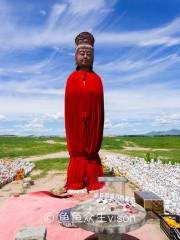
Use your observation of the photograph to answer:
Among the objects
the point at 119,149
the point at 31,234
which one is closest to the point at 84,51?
the point at 31,234

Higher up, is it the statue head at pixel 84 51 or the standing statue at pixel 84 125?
the statue head at pixel 84 51

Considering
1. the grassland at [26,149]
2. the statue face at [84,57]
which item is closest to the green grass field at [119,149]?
the grassland at [26,149]

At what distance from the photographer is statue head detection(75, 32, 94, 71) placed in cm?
1802

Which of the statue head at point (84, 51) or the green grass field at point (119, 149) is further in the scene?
the green grass field at point (119, 149)

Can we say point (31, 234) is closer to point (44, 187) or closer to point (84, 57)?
point (84, 57)

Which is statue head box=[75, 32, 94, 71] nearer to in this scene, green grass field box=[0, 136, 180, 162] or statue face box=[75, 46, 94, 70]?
statue face box=[75, 46, 94, 70]

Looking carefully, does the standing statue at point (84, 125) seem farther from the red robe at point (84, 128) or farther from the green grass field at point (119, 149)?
the green grass field at point (119, 149)

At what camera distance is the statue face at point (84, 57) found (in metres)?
18.0

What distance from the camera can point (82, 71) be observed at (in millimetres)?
18156

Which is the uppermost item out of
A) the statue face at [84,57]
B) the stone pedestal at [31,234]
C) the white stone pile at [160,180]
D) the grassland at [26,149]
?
the statue face at [84,57]

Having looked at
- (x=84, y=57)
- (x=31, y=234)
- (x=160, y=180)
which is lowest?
(x=31, y=234)

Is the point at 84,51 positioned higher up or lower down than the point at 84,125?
higher up

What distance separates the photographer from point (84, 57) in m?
18.0

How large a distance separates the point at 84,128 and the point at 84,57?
11.3 ft
